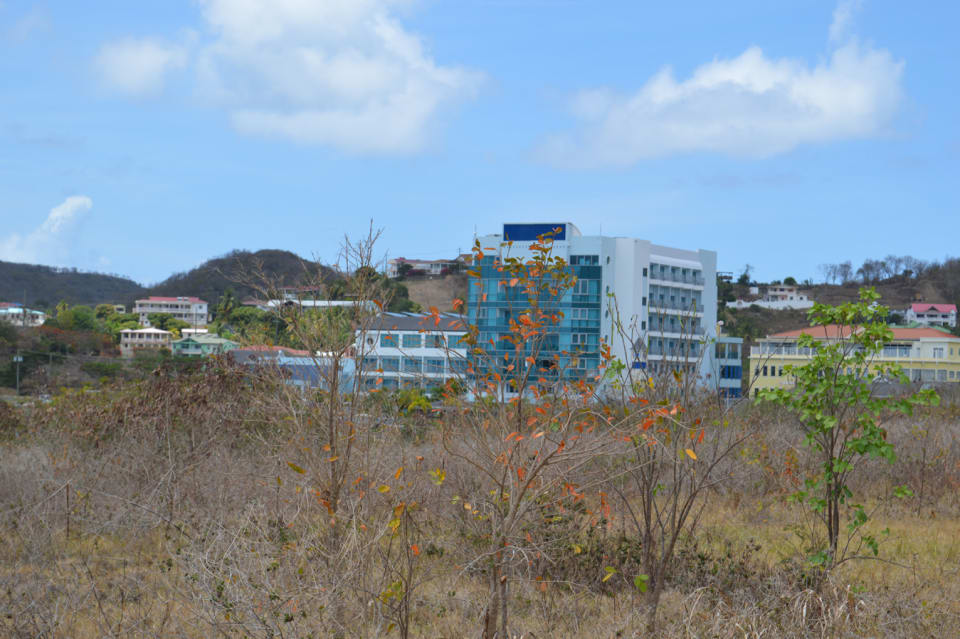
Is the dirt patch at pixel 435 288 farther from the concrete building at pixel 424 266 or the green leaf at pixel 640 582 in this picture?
the green leaf at pixel 640 582

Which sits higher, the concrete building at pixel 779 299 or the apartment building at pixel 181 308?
the concrete building at pixel 779 299

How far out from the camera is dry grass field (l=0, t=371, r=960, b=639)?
5207 millimetres

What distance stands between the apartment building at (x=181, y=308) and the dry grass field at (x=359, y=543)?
3591 inches

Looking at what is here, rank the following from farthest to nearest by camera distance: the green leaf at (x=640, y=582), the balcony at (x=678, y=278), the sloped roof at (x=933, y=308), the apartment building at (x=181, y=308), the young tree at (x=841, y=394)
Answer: the apartment building at (x=181, y=308) → the sloped roof at (x=933, y=308) → the balcony at (x=678, y=278) → the young tree at (x=841, y=394) → the green leaf at (x=640, y=582)

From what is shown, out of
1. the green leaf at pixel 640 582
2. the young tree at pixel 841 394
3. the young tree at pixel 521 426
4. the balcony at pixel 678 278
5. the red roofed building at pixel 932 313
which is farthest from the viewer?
the red roofed building at pixel 932 313

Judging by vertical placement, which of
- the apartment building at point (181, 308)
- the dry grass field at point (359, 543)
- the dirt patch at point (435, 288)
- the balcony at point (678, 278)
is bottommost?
the dry grass field at point (359, 543)

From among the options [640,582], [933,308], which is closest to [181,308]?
[933,308]

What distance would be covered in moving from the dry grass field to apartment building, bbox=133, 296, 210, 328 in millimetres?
91213

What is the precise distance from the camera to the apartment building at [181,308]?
100625 millimetres

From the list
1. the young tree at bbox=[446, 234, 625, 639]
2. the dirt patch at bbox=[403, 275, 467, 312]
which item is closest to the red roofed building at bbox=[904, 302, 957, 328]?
the dirt patch at bbox=[403, 275, 467, 312]

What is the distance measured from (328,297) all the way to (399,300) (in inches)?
2487

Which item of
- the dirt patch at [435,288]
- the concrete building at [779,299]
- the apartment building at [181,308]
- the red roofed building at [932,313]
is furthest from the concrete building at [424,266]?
the red roofed building at [932,313]

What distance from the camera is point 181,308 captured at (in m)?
104

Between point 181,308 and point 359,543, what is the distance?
10467 cm
